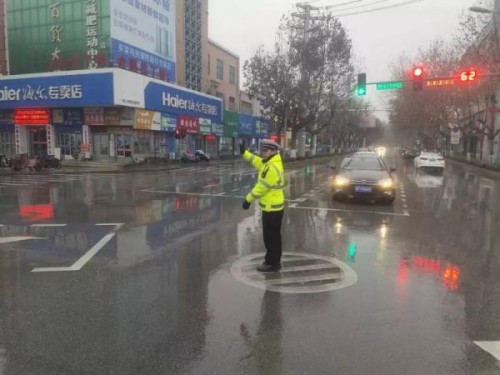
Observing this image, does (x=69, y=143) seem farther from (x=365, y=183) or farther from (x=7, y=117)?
(x=365, y=183)

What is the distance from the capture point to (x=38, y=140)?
37.0 metres

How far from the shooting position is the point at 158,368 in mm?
Result: 3723

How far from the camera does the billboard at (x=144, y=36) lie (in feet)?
116

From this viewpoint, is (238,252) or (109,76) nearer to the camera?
(238,252)

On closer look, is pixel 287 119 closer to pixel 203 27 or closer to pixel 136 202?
pixel 203 27

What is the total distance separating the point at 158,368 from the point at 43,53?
41.0m

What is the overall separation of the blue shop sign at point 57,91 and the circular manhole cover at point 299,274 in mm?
27409

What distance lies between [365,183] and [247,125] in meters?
44.9

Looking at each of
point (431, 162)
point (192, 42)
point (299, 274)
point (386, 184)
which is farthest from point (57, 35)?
point (299, 274)

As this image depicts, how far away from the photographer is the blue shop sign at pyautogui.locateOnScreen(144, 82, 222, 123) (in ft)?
119

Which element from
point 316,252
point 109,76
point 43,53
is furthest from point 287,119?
point 316,252

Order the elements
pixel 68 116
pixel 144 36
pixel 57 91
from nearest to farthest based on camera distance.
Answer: pixel 57 91 < pixel 68 116 < pixel 144 36

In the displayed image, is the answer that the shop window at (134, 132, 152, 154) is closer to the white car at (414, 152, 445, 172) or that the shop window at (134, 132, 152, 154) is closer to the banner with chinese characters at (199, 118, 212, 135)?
the banner with chinese characters at (199, 118, 212, 135)

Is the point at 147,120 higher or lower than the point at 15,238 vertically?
higher
